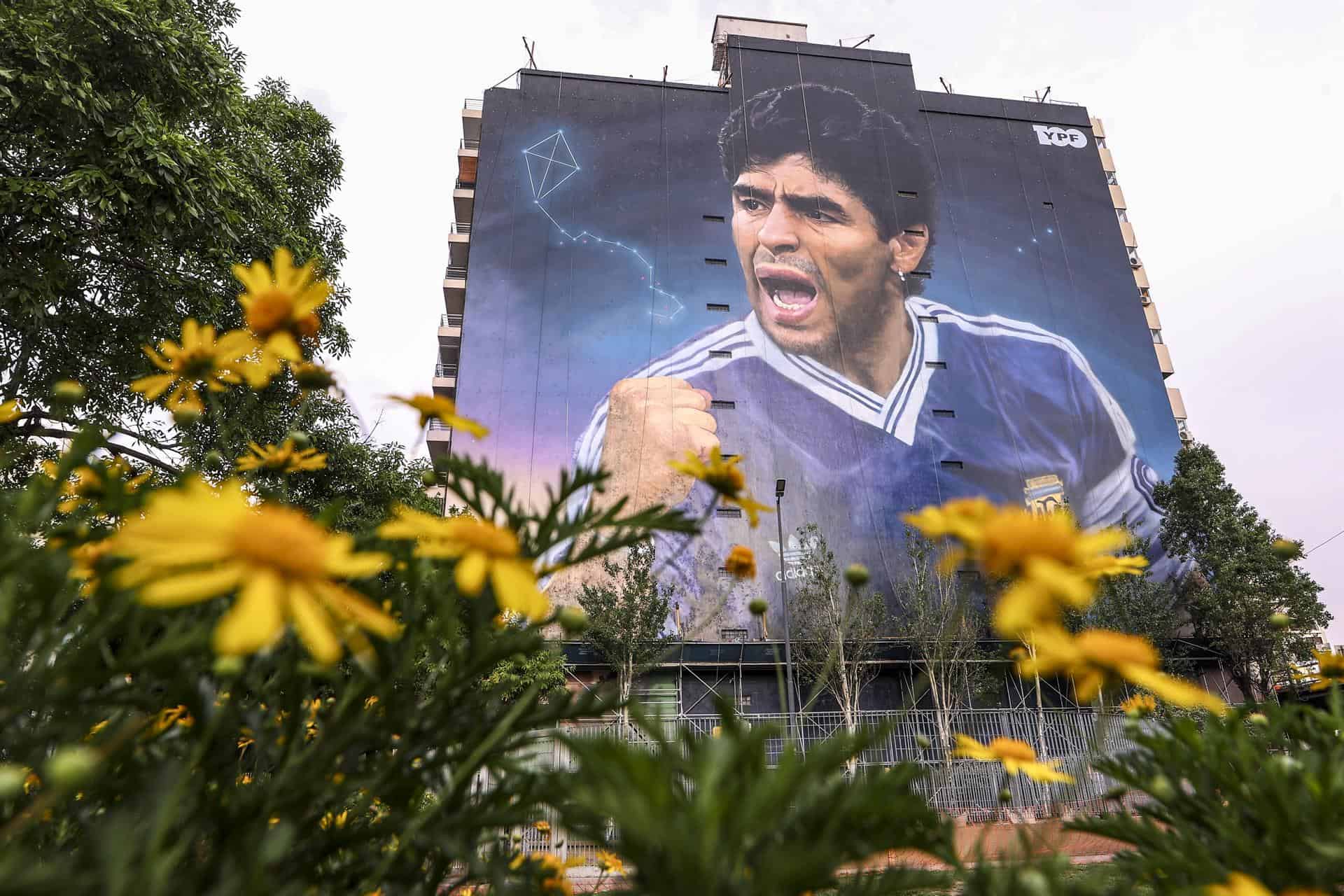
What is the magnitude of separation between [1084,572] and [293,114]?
7620mm

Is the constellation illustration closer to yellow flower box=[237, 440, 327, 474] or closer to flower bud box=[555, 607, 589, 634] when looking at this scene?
yellow flower box=[237, 440, 327, 474]

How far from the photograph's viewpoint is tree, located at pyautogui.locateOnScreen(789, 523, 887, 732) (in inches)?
467

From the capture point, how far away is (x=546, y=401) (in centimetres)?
1418

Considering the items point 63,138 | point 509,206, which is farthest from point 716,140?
point 63,138

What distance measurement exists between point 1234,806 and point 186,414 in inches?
47.9

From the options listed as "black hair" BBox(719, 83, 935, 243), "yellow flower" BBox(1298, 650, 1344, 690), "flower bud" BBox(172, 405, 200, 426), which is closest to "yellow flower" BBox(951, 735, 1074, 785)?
"yellow flower" BBox(1298, 650, 1344, 690)

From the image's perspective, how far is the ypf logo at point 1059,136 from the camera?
1870 cm

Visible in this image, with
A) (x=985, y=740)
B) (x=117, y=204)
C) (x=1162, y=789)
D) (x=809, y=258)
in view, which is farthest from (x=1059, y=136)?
(x=1162, y=789)

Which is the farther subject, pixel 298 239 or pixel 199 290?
pixel 298 239

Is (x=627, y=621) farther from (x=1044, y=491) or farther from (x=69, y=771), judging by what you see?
(x=69, y=771)

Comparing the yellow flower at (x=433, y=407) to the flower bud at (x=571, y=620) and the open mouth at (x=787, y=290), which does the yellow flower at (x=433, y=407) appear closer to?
the flower bud at (x=571, y=620)

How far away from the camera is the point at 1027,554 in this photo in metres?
0.54

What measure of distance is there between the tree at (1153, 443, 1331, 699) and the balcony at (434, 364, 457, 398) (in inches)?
592

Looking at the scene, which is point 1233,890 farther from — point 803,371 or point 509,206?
point 509,206
